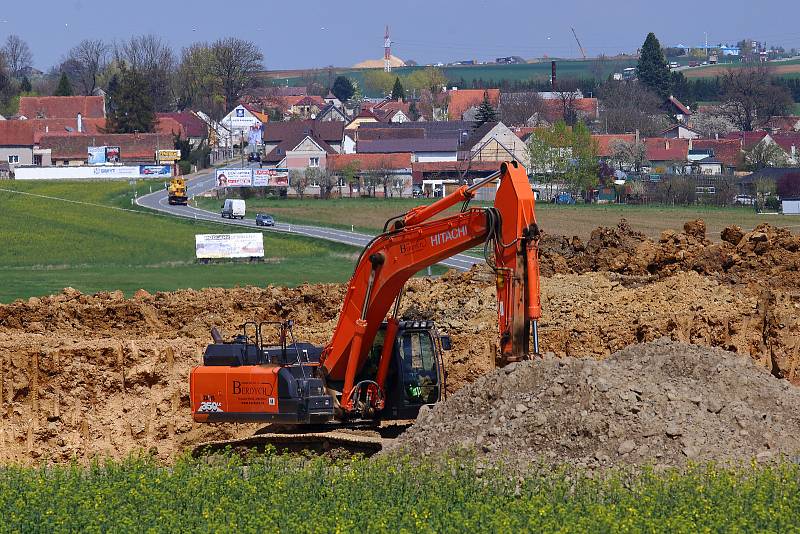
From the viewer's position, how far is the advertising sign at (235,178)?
9200cm

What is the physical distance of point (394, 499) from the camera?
14914 mm

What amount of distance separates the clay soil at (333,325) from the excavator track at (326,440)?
2.02m

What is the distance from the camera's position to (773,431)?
671 inches

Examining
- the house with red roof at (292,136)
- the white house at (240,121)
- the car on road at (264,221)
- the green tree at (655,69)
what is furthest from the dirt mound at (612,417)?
the green tree at (655,69)

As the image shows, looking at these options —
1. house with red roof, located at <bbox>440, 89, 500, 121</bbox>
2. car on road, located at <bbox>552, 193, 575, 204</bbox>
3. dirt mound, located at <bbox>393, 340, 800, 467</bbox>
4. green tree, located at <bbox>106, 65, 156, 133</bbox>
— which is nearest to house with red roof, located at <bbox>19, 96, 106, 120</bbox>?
green tree, located at <bbox>106, 65, 156, 133</bbox>

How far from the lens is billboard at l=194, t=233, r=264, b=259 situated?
174ft

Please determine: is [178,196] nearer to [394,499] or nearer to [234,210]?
[234,210]

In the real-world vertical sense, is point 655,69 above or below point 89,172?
above

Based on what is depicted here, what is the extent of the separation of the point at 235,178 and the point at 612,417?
255 feet

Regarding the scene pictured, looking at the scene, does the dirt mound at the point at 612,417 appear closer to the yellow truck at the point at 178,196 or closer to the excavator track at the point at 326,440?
the excavator track at the point at 326,440

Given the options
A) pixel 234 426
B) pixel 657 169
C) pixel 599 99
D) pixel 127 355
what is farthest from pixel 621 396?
pixel 599 99

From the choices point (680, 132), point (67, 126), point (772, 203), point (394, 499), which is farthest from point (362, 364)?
point (680, 132)

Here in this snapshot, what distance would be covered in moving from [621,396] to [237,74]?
15147cm

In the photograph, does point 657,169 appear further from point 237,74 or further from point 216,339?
point 216,339
